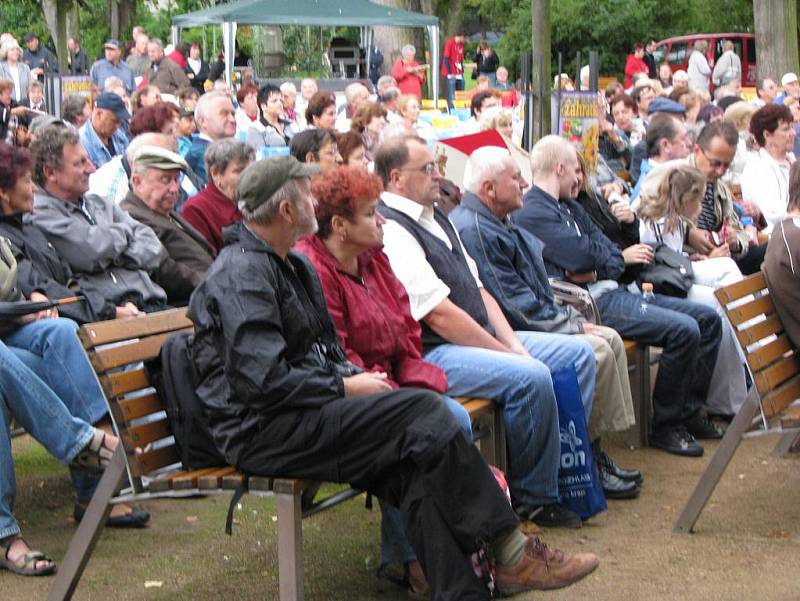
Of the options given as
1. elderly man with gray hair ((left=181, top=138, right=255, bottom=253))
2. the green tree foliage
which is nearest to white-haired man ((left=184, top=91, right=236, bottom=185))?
elderly man with gray hair ((left=181, top=138, right=255, bottom=253))

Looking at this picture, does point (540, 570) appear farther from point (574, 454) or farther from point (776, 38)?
point (776, 38)

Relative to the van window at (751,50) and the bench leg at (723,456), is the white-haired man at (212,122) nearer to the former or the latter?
the bench leg at (723,456)

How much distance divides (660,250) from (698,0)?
36183 mm

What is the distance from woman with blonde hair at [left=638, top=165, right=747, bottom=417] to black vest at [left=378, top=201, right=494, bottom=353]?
2064mm

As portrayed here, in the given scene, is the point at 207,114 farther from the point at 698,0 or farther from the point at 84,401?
the point at 698,0

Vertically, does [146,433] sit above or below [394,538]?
above

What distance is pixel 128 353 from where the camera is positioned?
Answer: 4.56m

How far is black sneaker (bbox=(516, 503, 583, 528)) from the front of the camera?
5.62m

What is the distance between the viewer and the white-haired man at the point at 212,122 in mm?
9445

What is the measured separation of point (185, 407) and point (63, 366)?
101cm

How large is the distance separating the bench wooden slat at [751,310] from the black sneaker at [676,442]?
1.18 metres

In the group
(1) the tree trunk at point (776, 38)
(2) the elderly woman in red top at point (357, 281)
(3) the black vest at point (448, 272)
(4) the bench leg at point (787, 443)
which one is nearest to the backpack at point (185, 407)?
(2) the elderly woman in red top at point (357, 281)

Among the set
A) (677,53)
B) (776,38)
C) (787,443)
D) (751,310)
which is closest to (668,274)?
(787,443)

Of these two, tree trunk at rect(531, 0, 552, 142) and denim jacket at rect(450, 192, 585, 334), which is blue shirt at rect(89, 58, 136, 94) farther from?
denim jacket at rect(450, 192, 585, 334)
